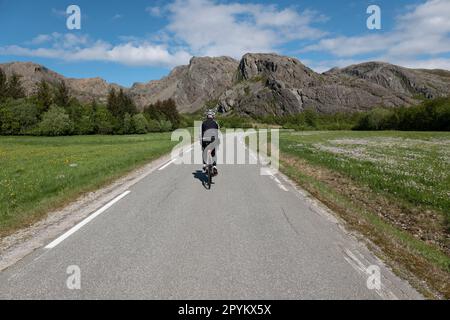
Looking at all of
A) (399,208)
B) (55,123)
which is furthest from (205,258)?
(55,123)

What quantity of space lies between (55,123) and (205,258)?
258 ft

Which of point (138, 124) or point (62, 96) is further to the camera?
point (138, 124)

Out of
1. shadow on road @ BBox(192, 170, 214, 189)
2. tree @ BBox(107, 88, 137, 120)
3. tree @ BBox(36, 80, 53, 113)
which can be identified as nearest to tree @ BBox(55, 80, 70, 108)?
tree @ BBox(36, 80, 53, 113)

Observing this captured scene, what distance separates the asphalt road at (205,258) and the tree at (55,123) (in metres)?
73.8

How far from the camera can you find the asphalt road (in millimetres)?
4348

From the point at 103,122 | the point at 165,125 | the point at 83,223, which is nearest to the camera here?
the point at 83,223

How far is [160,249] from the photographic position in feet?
18.9

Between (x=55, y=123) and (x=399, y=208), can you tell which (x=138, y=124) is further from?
(x=399, y=208)

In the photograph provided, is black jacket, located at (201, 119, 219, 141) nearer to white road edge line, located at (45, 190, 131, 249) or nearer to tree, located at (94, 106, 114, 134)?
white road edge line, located at (45, 190, 131, 249)

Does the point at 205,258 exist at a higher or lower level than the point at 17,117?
lower

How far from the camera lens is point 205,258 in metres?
5.38

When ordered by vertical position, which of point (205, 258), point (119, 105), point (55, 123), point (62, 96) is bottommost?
point (205, 258)
